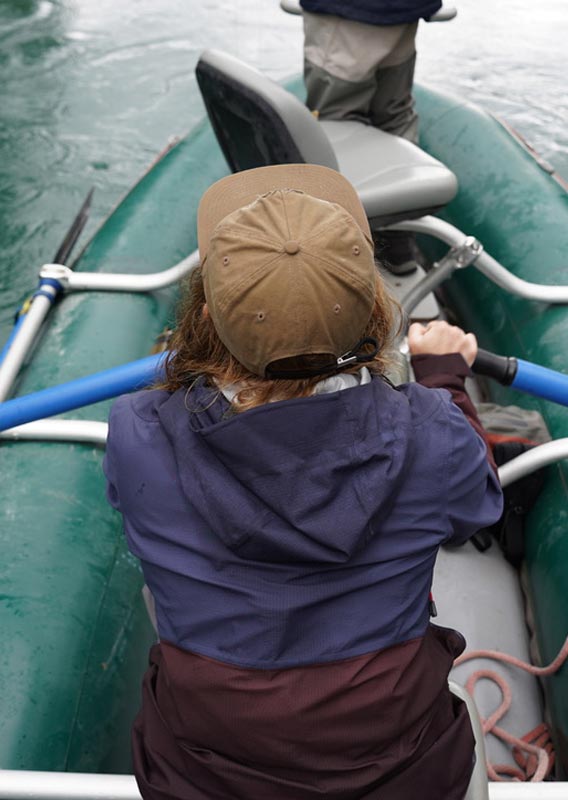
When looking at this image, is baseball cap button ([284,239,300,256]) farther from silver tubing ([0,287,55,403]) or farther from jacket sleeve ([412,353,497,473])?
silver tubing ([0,287,55,403])

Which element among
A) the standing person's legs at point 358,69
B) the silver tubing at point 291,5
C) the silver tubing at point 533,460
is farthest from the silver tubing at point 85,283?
the silver tubing at point 291,5

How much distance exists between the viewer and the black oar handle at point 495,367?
1218mm

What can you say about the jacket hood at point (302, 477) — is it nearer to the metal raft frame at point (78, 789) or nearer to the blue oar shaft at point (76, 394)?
the metal raft frame at point (78, 789)

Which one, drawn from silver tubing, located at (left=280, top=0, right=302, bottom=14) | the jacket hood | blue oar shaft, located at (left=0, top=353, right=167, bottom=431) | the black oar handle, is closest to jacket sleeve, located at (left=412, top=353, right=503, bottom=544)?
the jacket hood

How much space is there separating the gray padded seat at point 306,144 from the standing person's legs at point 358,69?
82 millimetres

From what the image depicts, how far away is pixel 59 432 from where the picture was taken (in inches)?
54.1

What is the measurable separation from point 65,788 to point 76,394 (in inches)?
24.4

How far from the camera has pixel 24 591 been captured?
3.72 ft

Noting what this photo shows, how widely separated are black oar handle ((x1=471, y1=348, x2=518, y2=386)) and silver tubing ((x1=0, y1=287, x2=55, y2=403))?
90 centimetres

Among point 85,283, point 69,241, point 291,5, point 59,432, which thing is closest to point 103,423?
point 59,432

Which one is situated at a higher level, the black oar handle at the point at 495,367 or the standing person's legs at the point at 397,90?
the standing person's legs at the point at 397,90

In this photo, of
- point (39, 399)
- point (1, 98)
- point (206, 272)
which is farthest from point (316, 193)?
point (1, 98)

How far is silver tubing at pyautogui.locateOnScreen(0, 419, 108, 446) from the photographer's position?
137 cm

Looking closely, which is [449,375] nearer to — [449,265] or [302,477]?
[302,477]
